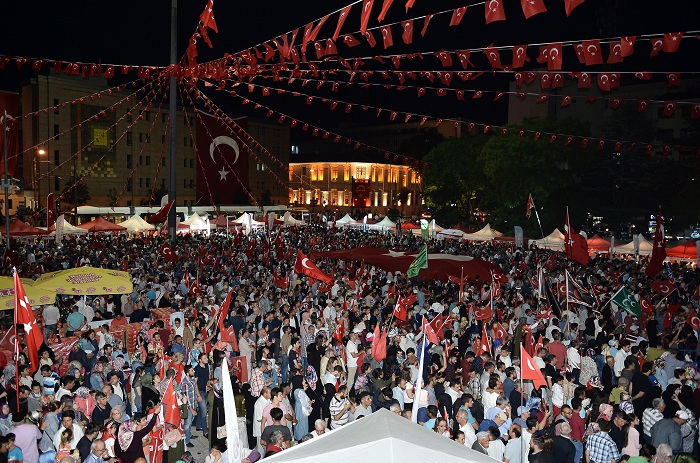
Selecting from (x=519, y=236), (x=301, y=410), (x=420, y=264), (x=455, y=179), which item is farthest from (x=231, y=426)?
(x=455, y=179)

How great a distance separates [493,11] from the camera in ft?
25.0

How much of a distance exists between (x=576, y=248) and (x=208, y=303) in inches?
455

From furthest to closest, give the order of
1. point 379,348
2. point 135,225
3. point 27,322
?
point 135,225 < point 379,348 < point 27,322

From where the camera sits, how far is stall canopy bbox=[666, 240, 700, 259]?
85.0ft

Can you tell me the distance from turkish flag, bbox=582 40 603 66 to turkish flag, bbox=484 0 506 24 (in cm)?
192

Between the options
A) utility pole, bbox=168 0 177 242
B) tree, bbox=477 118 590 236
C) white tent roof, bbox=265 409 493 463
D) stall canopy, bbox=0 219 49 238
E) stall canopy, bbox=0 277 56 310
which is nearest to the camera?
white tent roof, bbox=265 409 493 463

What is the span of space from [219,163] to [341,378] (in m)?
61.7

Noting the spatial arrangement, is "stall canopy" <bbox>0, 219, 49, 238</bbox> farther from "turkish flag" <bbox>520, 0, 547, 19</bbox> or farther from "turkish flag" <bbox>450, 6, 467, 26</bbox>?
"turkish flag" <bbox>520, 0, 547, 19</bbox>

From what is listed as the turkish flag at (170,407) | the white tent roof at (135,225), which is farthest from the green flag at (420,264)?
the white tent roof at (135,225)

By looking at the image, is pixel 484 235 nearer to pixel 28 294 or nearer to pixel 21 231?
pixel 21 231

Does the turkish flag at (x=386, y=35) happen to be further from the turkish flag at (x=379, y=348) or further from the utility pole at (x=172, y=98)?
the utility pole at (x=172, y=98)

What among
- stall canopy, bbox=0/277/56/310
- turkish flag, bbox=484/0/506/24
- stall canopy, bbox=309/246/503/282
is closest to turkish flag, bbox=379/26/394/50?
turkish flag, bbox=484/0/506/24

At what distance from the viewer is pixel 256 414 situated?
26.2 ft

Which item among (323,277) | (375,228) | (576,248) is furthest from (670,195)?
(323,277)
